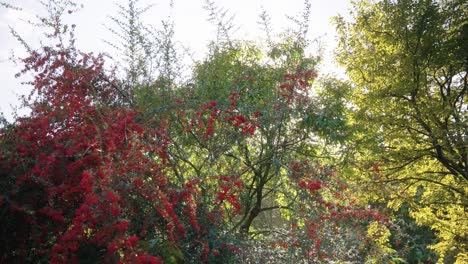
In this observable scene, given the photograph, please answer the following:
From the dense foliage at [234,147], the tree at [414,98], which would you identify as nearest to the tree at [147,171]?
the dense foliage at [234,147]

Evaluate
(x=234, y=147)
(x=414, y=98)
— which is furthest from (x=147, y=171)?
(x=414, y=98)

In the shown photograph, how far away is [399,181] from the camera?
11523mm

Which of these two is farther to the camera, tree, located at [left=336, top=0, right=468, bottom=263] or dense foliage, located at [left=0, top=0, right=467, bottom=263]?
tree, located at [left=336, top=0, right=468, bottom=263]

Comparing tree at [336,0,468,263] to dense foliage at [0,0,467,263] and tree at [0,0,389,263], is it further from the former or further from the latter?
tree at [0,0,389,263]

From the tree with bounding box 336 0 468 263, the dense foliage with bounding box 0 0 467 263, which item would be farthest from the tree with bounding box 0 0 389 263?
the tree with bounding box 336 0 468 263

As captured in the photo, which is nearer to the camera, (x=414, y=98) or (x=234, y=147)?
(x=234, y=147)

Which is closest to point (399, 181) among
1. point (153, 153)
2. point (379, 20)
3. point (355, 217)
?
point (379, 20)

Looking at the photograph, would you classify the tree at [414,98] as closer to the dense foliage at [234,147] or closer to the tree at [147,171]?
the dense foliage at [234,147]

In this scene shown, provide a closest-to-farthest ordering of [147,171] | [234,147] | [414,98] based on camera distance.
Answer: [147,171], [234,147], [414,98]

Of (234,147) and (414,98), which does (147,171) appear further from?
(414,98)

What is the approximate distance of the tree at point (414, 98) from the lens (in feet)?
32.0

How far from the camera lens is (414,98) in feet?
33.4

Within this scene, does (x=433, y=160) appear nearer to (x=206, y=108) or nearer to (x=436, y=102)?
(x=436, y=102)

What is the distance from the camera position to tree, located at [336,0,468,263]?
975 centimetres
